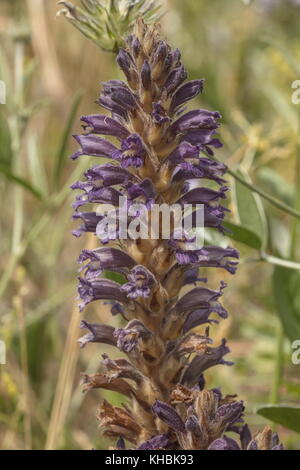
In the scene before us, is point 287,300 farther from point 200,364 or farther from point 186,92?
point 186,92

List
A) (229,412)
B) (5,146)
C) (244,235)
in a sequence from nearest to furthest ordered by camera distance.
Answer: (229,412)
(244,235)
(5,146)

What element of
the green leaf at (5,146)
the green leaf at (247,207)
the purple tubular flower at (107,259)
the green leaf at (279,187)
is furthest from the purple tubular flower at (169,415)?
the green leaf at (5,146)

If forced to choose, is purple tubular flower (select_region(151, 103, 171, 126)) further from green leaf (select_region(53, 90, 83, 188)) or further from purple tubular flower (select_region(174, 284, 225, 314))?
green leaf (select_region(53, 90, 83, 188))

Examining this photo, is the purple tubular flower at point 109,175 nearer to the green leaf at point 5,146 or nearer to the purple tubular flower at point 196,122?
the purple tubular flower at point 196,122

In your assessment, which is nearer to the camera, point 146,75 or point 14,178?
point 146,75

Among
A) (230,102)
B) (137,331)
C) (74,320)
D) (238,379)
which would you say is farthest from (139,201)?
(230,102)

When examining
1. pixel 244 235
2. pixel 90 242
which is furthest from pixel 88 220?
pixel 90 242

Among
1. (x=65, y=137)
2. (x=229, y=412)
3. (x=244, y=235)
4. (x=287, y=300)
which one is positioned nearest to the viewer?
(x=229, y=412)

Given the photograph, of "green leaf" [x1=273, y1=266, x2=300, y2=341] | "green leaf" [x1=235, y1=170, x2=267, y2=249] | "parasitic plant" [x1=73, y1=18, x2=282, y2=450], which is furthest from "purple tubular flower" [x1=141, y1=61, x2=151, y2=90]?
"green leaf" [x1=273, y1=266, x2=300, y2=341]
